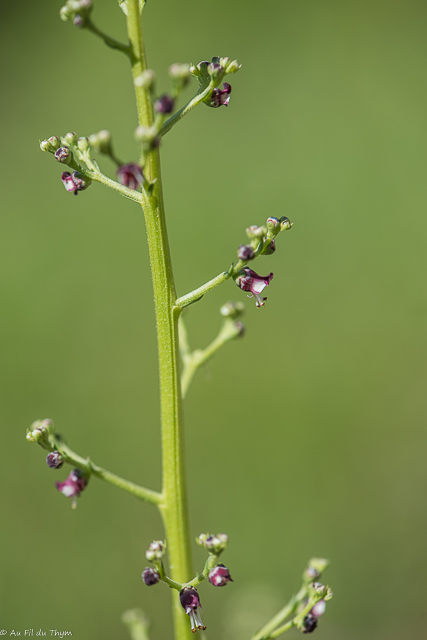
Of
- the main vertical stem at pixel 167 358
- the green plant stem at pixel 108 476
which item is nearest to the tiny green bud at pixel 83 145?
the main vertical stem at pixel 167 358

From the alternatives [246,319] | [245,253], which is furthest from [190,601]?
[246,319]

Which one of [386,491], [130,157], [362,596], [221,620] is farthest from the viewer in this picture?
[130,157]

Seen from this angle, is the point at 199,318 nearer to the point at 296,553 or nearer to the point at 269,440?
the point at 269,440

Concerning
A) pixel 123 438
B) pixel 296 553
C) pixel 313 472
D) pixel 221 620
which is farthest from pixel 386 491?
pixel 123 438

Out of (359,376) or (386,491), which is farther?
(359,376)

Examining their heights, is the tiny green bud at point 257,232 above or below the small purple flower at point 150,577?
above

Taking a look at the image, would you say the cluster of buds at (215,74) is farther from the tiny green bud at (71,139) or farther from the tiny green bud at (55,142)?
the tiny green bud at (55,142)

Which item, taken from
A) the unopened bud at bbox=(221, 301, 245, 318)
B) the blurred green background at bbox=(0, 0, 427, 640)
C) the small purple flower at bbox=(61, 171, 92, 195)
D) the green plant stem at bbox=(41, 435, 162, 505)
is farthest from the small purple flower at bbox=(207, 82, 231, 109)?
the blurred green background at bbox=(0, 0, 427, 640)
